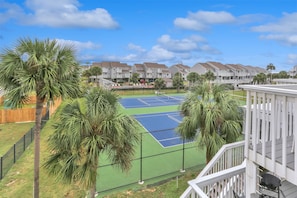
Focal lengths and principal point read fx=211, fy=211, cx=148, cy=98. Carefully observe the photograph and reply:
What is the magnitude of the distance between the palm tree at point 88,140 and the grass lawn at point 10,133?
8349mm

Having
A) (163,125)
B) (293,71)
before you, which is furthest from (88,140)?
(293,71)

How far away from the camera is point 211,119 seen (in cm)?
655

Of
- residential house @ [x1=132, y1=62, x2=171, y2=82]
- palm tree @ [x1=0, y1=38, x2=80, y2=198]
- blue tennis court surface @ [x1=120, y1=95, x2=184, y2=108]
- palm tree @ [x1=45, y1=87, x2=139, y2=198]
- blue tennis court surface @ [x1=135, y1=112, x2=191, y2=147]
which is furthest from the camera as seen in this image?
residential house @ [x1=132, y1=62, x2=171, y2=82]

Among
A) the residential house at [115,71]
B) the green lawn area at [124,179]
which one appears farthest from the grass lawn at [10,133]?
the residential house at [115,71]

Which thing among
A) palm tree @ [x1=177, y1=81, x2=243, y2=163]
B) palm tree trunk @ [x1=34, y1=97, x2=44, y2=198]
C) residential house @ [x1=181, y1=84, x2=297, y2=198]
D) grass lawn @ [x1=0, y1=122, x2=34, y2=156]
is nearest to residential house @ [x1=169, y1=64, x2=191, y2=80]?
grass lawn @ [x1=0, y1=122, x2=34, y2=156]

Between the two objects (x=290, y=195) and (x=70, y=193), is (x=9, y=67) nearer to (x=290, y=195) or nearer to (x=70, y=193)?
(x=70, y=193)

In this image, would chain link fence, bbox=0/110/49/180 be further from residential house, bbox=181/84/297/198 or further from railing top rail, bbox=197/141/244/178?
residential house, bbox=181/84/297/198

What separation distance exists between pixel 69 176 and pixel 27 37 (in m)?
3.86

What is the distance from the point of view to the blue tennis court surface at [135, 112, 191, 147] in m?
13.5

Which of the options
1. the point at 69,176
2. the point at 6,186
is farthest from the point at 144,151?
the point at 69,176

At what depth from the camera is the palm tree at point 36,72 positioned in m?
5.47

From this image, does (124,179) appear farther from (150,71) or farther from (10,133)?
(150,71)

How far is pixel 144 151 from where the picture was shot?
1155 cm

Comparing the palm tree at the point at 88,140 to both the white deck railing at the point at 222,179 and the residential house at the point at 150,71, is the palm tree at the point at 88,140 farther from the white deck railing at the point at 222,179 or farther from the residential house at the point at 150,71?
the residential house at the point at 150,71
